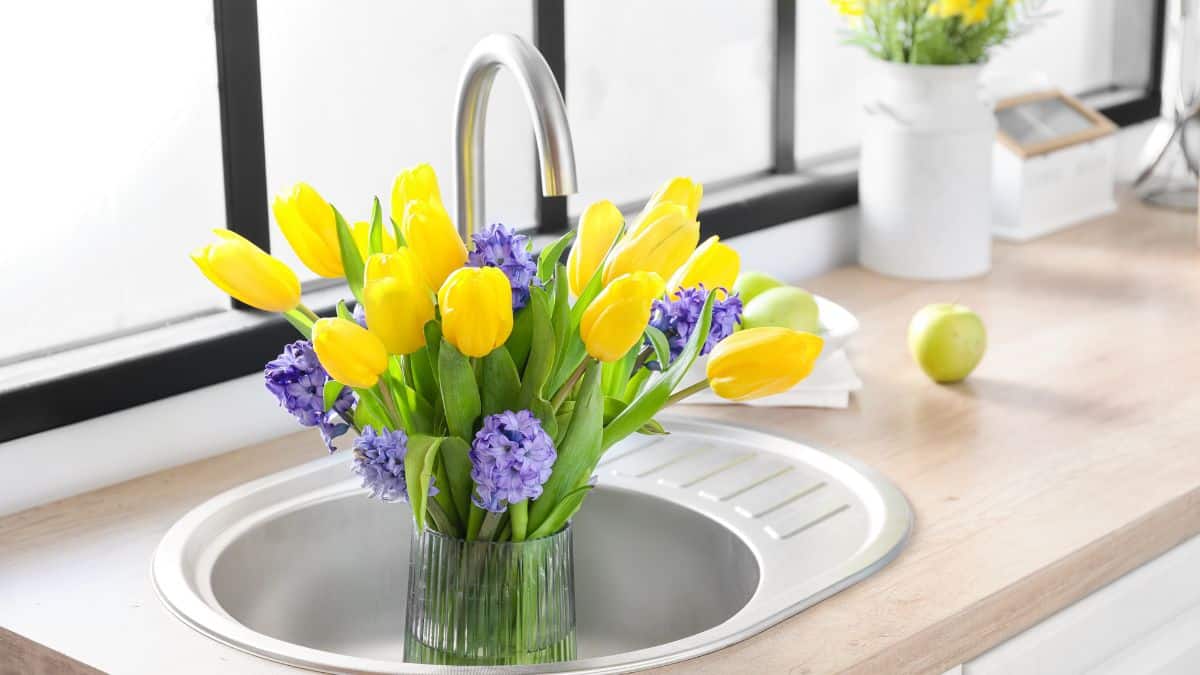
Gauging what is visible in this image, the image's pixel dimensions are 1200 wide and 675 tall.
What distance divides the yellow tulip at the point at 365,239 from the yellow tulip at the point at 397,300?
72 millimetres

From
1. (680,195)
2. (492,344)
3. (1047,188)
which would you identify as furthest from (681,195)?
(1047,188)

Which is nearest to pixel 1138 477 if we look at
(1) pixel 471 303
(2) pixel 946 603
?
(2) pixel 946 603

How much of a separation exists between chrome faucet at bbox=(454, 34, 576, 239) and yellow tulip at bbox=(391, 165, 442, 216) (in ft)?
0.26

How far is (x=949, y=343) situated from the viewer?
5.66ft

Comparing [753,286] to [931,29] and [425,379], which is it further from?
[425,379]

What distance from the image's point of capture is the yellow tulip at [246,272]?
3.66ft

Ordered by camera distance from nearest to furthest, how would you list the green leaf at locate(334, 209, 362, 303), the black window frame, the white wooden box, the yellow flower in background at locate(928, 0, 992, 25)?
the green leaf at locate(334, 209, 362, 303) → the black window frame → the yellow flower in background at locate(928, 0, 992, 25) → the white wooden box

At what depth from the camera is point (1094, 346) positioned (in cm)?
187

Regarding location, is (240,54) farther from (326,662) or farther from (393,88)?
(326,662)

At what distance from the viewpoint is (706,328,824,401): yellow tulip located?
114 cm

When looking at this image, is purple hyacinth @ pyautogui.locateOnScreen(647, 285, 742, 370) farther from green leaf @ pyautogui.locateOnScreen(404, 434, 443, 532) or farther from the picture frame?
the picture frame

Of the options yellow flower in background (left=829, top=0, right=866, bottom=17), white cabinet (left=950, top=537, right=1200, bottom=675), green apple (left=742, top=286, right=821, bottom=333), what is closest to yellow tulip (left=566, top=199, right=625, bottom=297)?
white cabinet (left=950, top=537, right=1200, bottom=675)

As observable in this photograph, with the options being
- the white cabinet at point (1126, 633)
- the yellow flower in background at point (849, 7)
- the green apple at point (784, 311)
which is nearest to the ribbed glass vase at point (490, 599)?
the white cabinet at point (1126, 633)

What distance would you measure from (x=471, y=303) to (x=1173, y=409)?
89 cm
